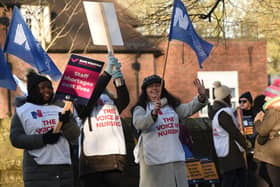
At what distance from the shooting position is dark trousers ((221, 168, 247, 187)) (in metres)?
8.88

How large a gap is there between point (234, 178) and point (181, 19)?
2.68 meters

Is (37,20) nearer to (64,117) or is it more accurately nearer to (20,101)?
(20,101)

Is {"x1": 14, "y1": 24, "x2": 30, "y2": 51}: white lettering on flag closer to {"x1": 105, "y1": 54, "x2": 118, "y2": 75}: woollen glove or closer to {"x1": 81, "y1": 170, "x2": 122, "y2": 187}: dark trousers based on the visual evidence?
{"x1": 105, "y1": 54, "x2": 118, "y2": 75}: woollen glove

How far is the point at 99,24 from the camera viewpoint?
21.5 feet

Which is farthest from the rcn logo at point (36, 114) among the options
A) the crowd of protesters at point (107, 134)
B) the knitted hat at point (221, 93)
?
the knitted hat at point (221, 93)

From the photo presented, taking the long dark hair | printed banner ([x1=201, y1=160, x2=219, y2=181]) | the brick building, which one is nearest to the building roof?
the brick building

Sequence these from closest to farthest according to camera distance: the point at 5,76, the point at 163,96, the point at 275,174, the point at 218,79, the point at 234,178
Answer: the point at 163,96 → the point at 5,76 → the point at 275,174 → the point at 234,178 → the point at 218,79

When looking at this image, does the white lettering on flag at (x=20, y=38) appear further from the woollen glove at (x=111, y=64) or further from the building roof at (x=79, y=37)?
the building roof at (x=79, y=37)

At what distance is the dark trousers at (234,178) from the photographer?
8.88 meters

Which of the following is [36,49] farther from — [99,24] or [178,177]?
[178,177]

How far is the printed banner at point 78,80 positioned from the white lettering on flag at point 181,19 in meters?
1.78

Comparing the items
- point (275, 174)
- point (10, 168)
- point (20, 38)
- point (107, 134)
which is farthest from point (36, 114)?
point (10, 168)

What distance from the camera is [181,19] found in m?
7.49

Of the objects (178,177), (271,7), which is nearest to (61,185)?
(178,177)
